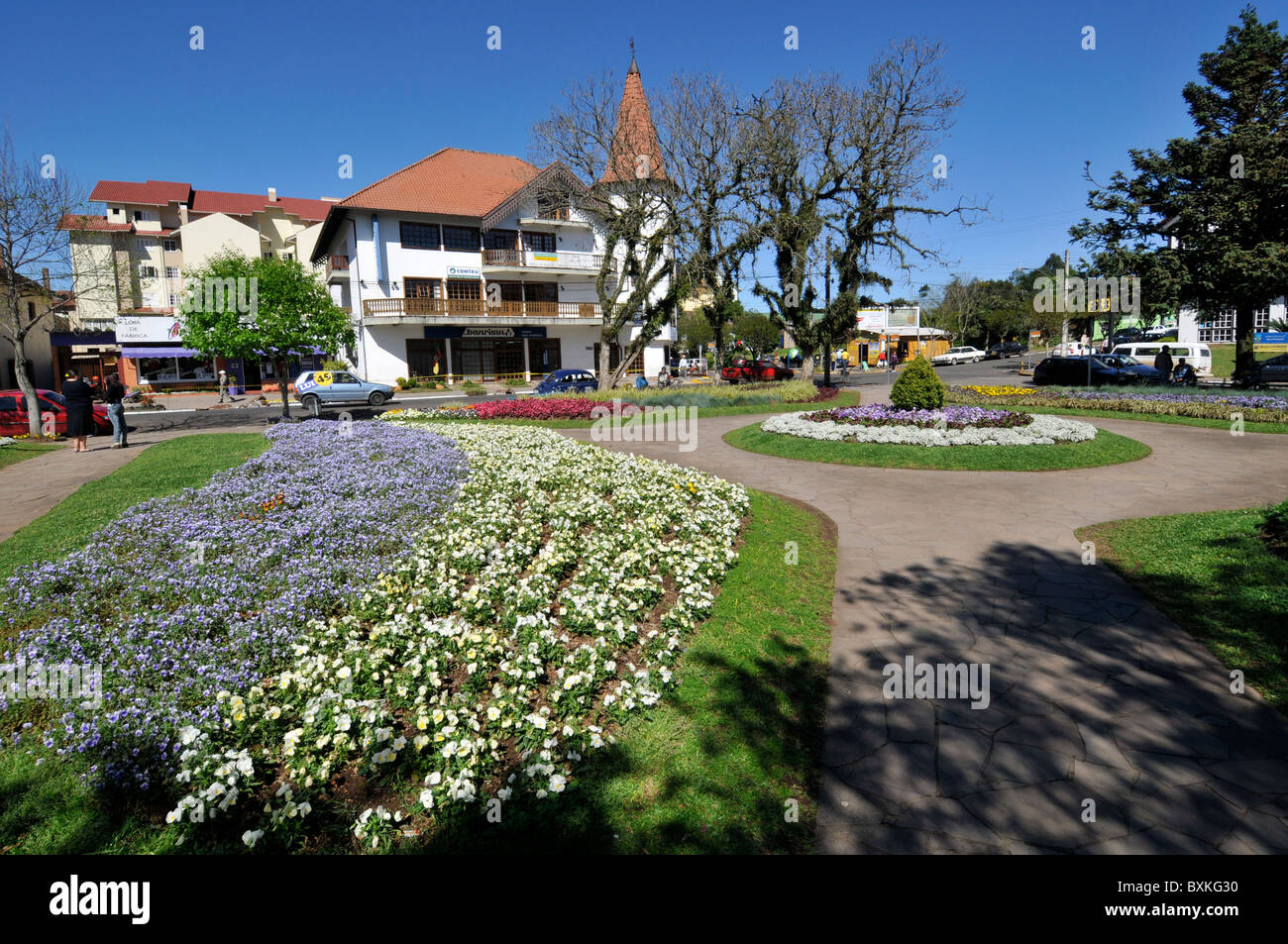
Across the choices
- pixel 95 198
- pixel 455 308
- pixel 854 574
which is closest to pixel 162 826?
pixel 854 574

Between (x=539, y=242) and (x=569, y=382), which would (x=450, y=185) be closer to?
(x=539, y=242)

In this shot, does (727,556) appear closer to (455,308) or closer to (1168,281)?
(1168,281)

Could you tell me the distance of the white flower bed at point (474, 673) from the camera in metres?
3.52

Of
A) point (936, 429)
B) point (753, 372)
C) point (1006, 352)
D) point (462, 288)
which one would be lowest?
point (936, 429)

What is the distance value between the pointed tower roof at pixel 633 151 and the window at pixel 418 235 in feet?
53.7

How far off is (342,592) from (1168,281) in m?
A: 29.8

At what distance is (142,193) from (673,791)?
65.8 m

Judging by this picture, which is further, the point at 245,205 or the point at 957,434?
the point at 245,205

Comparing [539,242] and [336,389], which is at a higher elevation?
[539,242]

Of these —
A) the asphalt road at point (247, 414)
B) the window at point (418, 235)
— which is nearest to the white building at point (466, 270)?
the window at point (418, 235)

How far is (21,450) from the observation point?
16656mm

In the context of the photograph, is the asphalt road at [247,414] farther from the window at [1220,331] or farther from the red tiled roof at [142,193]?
the red tiled roof at [142,193]

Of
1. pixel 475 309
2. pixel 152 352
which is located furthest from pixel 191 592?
pixel 152 352
